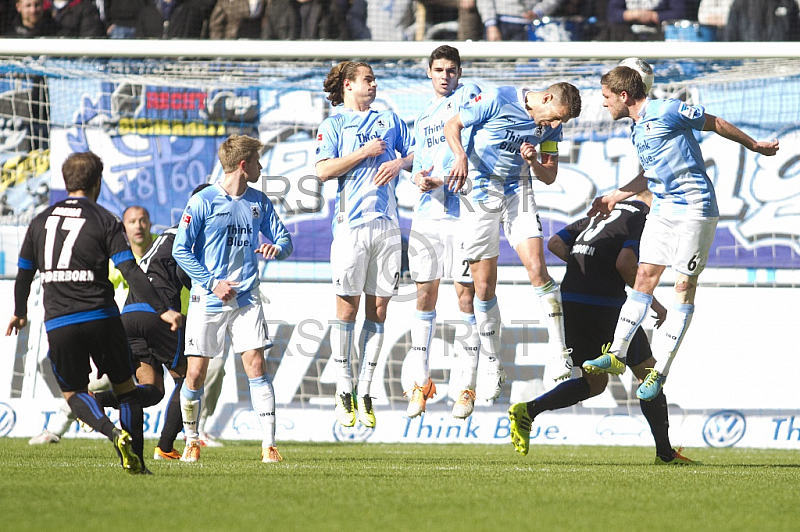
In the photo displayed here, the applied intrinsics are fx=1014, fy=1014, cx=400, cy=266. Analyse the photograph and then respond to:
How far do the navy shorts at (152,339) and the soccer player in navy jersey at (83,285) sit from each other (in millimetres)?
1962

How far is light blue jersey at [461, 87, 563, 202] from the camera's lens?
8055 millimetres

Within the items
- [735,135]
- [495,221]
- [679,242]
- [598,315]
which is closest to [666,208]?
[679,242]

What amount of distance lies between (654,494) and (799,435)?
5.62 meters

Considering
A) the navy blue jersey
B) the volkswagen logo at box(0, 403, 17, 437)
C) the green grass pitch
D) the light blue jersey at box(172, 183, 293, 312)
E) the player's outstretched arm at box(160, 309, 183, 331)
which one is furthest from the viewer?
the volkswagen logo at box(0, 403, 17, 437)

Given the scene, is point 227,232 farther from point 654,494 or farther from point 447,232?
point 654,494

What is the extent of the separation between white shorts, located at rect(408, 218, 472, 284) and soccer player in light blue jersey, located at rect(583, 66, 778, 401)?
4.17 ft

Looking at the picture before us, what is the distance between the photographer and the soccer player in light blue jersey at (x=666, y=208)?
757 cm

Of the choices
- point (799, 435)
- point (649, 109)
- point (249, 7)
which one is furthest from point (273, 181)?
point (799, 435)

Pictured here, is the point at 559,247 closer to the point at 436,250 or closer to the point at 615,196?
the point at 615,196

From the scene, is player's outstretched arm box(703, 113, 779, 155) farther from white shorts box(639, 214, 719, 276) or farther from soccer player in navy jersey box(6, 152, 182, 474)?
soccer player in navy jersey box(6, 152, 182, 474)

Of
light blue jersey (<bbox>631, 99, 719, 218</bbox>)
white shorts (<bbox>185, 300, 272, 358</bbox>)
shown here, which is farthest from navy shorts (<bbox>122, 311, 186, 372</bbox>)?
light blue jersey (<bbox>631, 99, 719, 218</bbox>)

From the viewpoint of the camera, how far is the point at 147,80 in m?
12.0

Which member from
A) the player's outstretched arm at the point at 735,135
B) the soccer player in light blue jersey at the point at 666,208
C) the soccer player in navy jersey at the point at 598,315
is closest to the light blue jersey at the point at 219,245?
the soccer player in navy jersey at the point at 598,315

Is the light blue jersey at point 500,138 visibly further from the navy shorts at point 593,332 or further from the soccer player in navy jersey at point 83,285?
the soccer player in navy jersey at point 83,285
